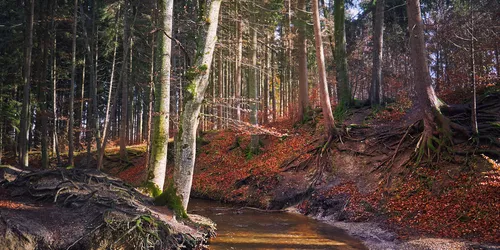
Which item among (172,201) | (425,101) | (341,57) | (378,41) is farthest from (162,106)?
(378,41)

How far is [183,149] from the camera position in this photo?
816cm

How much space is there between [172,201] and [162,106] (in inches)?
110

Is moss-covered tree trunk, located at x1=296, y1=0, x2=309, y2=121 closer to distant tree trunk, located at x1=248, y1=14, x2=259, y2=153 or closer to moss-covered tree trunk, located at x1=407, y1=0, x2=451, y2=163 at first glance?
distant tree trunk, located at x1=248, y1=14, x2=259, y2=153

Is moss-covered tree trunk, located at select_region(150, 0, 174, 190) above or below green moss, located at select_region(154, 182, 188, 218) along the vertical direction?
above

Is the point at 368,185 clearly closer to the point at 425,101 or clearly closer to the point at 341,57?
the point at 425,101

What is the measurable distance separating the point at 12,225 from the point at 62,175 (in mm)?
3329

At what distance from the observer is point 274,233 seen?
9078 millimetres

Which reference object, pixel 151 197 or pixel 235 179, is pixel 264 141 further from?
pixel 151 197

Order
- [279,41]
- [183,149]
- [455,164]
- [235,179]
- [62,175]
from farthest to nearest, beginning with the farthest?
[279,41], [235,179], [455,164], [62,175], [183,149]

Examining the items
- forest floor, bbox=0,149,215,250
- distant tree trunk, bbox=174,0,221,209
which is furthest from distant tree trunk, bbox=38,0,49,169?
distant tree trunk, bbox=174,0,221,209

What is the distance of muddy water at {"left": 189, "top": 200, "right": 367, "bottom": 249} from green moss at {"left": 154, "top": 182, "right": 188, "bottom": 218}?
1027 millimetres

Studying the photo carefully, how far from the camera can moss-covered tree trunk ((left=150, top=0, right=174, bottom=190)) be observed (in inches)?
377

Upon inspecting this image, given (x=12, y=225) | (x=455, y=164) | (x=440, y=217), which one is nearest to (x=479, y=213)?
(x=440, y=217)

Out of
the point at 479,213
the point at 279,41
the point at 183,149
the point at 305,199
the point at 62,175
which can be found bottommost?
the point at 305,199
